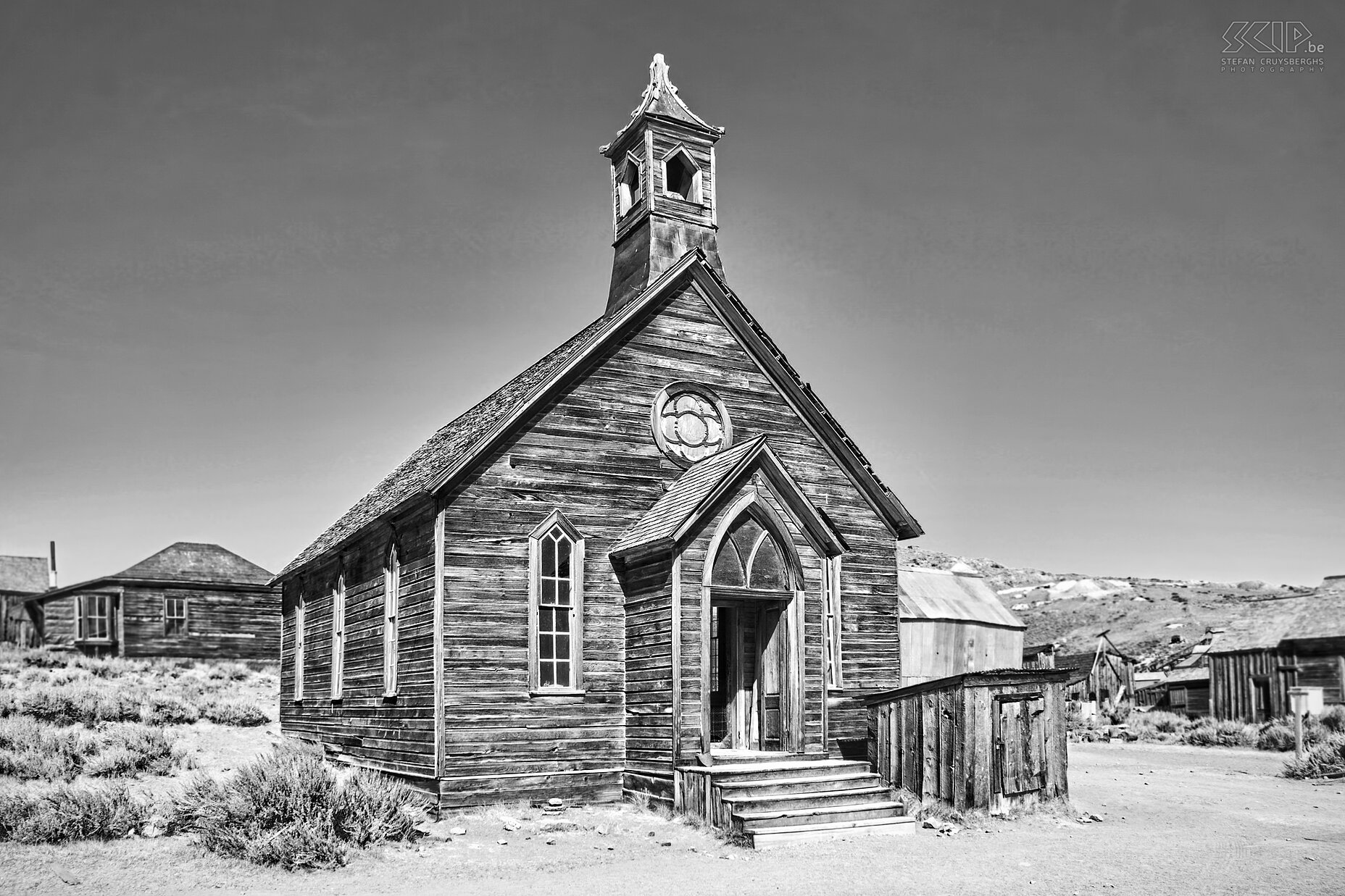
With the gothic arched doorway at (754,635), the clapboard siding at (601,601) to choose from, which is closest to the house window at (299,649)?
the clapboard siding at (601,601)

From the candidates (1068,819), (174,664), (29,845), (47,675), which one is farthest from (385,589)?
(174,664)

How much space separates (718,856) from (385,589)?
7430 millimetres

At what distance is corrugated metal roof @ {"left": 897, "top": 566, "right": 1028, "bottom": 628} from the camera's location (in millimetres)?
36500

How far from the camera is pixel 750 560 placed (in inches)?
673

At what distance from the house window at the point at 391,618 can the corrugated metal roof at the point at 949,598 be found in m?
19.3

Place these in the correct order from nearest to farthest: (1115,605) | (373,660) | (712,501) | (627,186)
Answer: (712,501) < (373,660) < (627,186) < (1115,605)

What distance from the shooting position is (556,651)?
56.0 feet

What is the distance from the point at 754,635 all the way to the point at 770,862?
5.22 metres

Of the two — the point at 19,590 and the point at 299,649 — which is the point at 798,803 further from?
the point at 19,590

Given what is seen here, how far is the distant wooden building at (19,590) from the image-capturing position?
50.5m

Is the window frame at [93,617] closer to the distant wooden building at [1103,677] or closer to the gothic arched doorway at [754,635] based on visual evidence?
the gothic arched doorway at [754,635]

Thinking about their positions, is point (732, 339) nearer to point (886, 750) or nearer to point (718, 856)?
point (886, 750)

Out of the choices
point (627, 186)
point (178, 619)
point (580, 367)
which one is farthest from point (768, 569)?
point (178, 619)

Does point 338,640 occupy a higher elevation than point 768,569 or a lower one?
lower
